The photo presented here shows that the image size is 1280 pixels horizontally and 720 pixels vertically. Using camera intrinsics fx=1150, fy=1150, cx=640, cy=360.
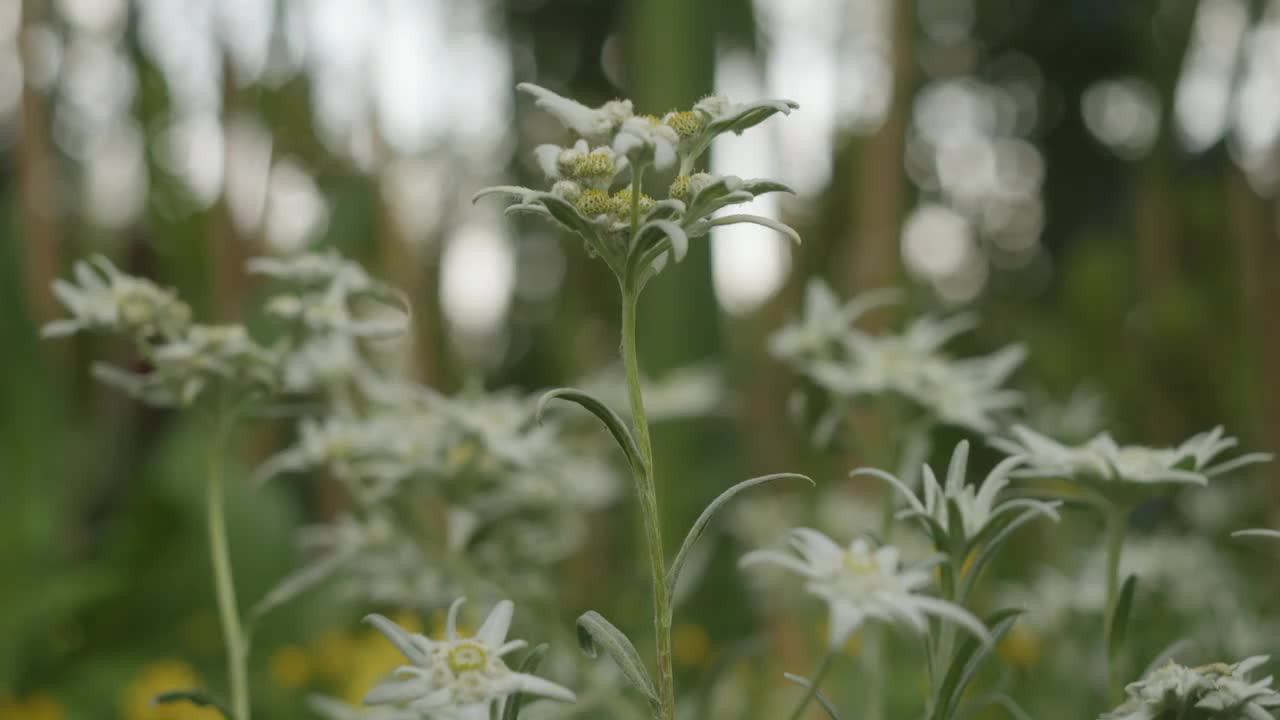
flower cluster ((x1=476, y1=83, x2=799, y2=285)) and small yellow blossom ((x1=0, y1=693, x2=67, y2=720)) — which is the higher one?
flower cluster ((x1=476, y1=83, x2=799, y2=285))

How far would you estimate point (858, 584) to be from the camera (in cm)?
48

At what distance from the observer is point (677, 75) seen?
1878mm

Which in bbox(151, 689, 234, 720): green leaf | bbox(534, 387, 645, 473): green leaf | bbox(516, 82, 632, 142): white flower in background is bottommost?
bbox(151, 689, 234, 720): green leaf

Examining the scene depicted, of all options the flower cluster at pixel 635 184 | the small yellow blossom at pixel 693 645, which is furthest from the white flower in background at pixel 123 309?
the small yellow blossom at pixel 693 645

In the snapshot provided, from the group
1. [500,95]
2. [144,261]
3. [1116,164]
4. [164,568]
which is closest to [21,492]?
[164,568]

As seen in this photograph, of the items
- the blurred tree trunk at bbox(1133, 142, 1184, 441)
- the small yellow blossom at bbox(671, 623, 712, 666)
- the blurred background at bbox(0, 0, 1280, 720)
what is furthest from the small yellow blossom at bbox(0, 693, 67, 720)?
the blurred tree trunk at bbox(1133, 142, 1184, 441)

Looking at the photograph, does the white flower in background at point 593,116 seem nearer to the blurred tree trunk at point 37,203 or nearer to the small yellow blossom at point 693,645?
the small yellow blossom at point 693,645

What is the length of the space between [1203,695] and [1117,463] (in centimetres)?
15

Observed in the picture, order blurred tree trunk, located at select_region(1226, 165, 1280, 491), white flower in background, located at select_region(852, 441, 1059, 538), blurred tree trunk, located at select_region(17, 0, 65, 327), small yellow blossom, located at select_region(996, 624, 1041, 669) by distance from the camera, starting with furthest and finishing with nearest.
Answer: blurred tree trunk, located at select_region(17, 0, 65, 327), blurred tree trunk, located at select_region(1226, 165, 1280, 491), small yellow blossom, located at select_region(996, 624, 1041, 669), white flower in background, located at select_region(852, 441, 1059, 538)

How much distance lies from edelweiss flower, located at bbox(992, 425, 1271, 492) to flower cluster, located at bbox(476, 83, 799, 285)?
0.22 meters

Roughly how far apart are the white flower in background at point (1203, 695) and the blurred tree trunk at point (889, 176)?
1.35 meters

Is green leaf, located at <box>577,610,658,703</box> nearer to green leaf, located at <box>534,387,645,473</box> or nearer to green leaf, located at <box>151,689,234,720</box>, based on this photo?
green leaf, located at <box>534,387,645,473</box>

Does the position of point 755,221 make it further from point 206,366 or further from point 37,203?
point 37,203

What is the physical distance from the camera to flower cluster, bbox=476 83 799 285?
504 mm
